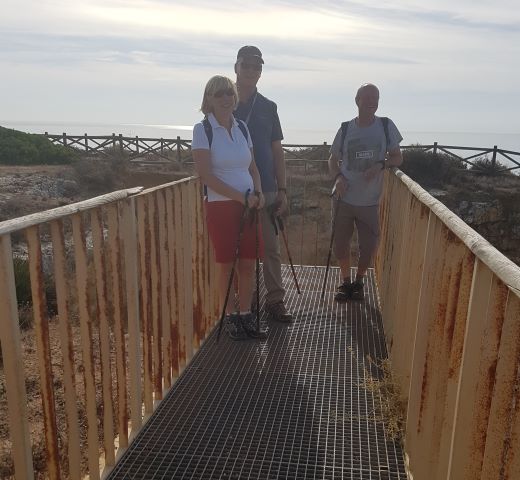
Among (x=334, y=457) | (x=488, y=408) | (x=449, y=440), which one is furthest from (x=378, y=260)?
(x=488, y=408)

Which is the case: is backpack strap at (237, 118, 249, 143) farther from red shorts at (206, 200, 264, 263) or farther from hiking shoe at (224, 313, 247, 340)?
hiking shoe at (224, 313, 247, 340)

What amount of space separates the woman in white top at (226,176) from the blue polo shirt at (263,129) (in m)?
0.29

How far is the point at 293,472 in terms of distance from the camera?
2.67m

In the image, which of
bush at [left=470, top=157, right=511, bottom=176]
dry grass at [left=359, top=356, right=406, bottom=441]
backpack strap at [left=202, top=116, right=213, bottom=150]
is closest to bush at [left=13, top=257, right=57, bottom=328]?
backpack strap at [left=202, top=116, right=213, bottom=150]

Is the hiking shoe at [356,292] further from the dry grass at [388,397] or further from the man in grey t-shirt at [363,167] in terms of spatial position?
the dry grass at [388,397]

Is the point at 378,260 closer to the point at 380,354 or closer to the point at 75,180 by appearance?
the point at 380,354

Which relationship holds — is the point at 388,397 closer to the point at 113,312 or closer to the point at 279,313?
the point at 279,313

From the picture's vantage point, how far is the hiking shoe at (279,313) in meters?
4.61

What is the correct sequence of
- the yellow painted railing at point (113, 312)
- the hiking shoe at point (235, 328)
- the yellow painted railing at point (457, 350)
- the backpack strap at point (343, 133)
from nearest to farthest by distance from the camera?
the yellow painted railing at point (457, 350), the yellow painted railing at point (113, 312), the hiking shoe at point (235, 328), the backpack strap at point (343, 133)

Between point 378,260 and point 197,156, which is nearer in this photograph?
point 197,156

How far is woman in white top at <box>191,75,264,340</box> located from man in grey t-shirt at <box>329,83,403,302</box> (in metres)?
1.02

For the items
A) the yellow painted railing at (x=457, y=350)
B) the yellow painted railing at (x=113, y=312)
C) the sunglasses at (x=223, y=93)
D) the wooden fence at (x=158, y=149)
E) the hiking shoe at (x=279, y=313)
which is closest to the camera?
the yellow painted railing at (x=457, y=350)

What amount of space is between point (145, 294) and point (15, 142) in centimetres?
1921

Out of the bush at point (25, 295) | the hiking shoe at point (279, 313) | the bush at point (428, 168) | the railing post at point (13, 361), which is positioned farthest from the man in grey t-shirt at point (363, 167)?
the bush at point (428, 168)
